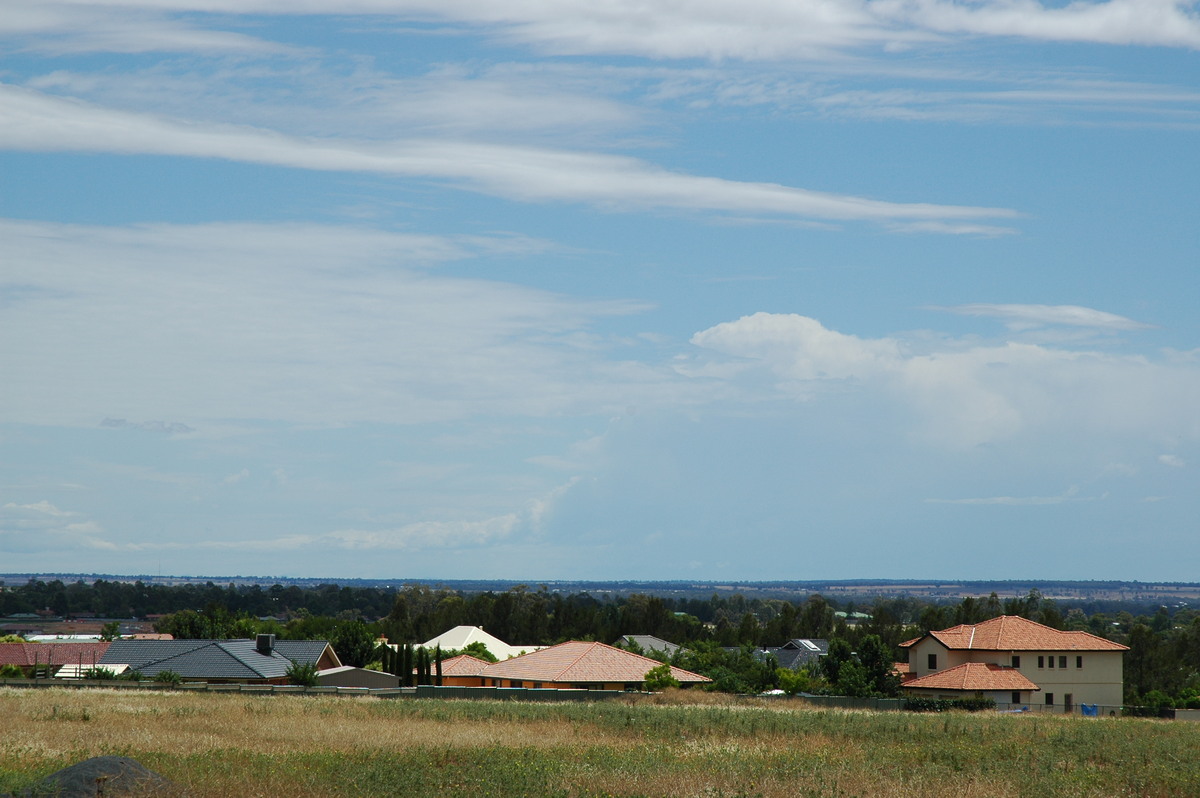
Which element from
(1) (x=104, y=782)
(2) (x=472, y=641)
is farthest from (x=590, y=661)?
(1) (x=104, y=782)

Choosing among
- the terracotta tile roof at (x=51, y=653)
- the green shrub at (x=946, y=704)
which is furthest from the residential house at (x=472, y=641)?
the green shrub at (x=946, y=704)

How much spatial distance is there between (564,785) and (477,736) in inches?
417

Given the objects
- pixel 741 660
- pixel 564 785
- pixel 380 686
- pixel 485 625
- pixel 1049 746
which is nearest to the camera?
pixel 564 785

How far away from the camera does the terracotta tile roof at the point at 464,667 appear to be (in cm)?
7700

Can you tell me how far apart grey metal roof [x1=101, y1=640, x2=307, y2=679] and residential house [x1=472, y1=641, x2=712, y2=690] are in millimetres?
12718

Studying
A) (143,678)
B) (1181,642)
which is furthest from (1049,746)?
(1181,642)

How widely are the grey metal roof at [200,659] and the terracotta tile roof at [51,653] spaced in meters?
5.62

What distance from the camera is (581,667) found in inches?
2667

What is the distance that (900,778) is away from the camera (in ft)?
82.9

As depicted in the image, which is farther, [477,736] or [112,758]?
[477,736]

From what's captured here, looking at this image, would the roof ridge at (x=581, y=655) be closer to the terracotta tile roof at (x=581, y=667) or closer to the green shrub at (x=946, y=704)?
the terracotta tile roof at (x=581, y=667)

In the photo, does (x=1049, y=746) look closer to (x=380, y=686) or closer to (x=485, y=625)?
(x=380, y=686)

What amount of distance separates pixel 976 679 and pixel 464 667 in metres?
30.5

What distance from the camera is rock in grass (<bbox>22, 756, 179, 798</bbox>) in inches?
800
